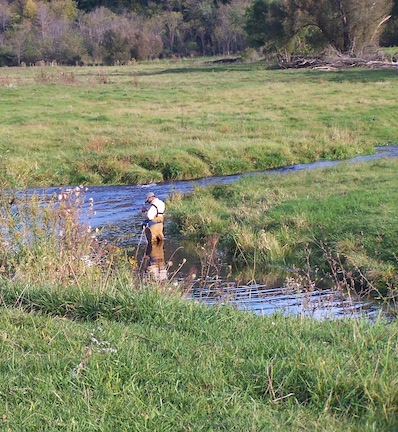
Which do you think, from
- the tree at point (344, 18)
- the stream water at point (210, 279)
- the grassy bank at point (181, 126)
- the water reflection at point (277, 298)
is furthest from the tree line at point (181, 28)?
the water reflection at point (277, 298)

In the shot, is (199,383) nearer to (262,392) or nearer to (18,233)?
(262,392)

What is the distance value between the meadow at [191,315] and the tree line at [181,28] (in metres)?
33.4

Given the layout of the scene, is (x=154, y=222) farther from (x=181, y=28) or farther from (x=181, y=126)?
(x=181, y=28)

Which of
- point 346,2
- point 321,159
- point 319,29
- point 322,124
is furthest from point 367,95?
point 319,29

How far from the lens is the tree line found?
5256cm

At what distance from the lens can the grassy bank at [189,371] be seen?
13.4 ft

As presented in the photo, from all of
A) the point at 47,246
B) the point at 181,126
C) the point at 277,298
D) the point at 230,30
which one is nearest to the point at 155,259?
the point at 277,298

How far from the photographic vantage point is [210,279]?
33.1 ft

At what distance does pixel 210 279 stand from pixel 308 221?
3422mm

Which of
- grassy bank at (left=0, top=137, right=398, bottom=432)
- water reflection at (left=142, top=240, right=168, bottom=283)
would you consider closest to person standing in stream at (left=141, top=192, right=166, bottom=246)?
water reflection at (left=142, top=240, right=168, bottom=283)

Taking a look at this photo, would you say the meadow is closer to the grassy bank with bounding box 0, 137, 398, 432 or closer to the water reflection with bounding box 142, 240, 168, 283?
the grassy bank with bounding box 0, 137, 398, 432

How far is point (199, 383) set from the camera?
4.50 metres

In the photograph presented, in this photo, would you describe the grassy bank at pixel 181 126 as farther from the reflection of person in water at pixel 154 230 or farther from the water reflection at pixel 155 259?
the water reflection at pixel 155 259

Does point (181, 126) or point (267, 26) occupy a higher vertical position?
point (267, 26)
